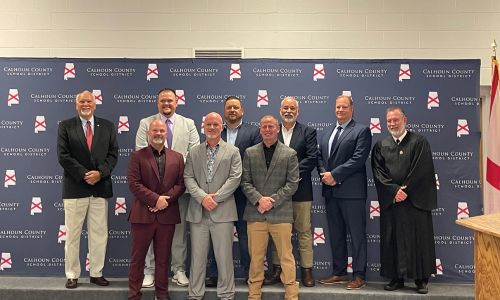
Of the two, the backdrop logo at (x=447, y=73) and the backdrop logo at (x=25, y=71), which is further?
the backdrop logo at (x=25, y=71)

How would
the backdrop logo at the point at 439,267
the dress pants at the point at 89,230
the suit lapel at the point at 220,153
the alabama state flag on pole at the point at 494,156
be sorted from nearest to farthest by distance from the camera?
the suit lapel at the point at 220,153
the dress pants at the point at 89,230
the alabama state flag on pole at the point at 494,156
the backdrop logo at the point at 439,267

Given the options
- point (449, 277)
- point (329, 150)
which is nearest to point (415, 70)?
point (329, 150)

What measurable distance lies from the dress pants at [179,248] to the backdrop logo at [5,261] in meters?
1.53

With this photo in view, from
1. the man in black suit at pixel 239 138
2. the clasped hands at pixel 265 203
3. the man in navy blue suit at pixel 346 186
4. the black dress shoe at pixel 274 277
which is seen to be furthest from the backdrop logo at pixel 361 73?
the black dress shoe at pixel 274 277

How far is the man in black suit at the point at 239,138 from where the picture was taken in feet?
14.7

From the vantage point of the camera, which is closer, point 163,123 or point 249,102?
point 163,123

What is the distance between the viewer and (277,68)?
16.6 feet

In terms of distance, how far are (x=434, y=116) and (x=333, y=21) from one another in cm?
159

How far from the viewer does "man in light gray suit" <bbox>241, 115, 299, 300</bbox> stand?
416cm

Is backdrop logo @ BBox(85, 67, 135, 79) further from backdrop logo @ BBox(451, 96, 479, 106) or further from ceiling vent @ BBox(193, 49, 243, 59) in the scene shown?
backdrop logo @ BBox(451, 96, 479, 106)

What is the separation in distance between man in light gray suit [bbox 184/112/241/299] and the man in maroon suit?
13 centimetres

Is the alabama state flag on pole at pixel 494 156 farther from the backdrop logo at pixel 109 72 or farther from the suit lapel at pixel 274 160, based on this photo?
the backdrop logo at pixel 109 72

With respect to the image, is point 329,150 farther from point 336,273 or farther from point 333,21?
point 333,21

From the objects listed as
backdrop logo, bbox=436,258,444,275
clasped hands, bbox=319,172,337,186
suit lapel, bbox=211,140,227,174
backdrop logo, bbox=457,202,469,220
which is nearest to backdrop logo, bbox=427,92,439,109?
backdrop logo, bbox=457,202,469,220
